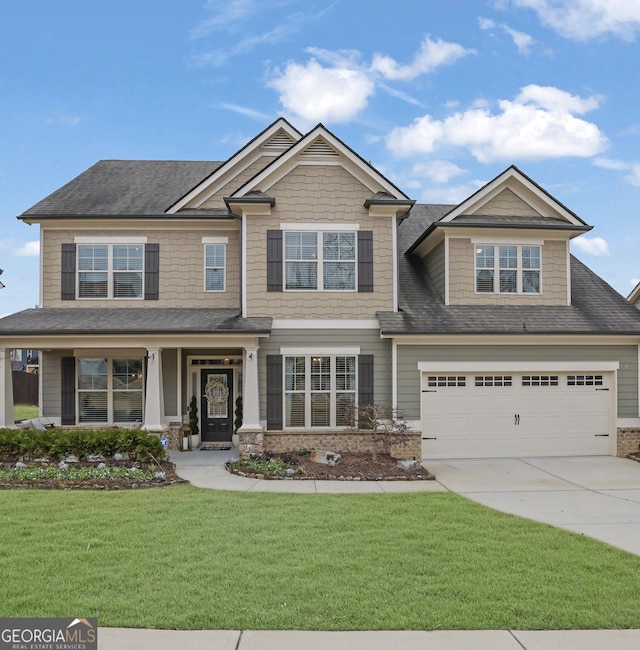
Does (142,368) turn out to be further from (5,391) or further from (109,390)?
(5,391)

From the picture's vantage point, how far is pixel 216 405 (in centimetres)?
1470

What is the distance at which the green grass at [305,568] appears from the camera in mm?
4645

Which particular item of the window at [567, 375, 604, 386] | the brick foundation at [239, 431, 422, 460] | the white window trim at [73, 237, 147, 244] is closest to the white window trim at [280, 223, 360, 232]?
the white window trim at [73, 237, 147, 244]

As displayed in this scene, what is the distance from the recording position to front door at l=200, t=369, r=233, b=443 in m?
14.6

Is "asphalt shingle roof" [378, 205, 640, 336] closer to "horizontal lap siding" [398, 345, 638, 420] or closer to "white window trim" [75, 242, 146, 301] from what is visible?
"horizontal lap siding" [398, 345, 638, 420]

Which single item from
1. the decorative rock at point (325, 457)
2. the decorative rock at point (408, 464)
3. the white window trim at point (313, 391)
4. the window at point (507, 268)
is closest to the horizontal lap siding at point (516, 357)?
the white window trim at point (313, 391)

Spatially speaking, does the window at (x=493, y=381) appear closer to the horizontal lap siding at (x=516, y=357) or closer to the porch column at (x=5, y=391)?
the horizontal lap siding at (x=516, y=357)

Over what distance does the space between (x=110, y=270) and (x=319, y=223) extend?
6.06 metres

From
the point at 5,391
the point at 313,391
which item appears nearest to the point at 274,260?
the point at 313,391

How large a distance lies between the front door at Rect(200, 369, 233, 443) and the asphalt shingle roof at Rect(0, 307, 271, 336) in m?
1.82

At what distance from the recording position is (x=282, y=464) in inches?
455

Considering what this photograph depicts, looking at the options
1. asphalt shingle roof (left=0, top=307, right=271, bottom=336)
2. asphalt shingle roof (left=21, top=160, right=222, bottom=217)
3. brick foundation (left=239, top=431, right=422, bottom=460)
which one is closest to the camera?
asphalt shingle roof (left=0, top=307, right=271, bottom=336)

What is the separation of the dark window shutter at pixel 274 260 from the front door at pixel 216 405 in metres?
3.01

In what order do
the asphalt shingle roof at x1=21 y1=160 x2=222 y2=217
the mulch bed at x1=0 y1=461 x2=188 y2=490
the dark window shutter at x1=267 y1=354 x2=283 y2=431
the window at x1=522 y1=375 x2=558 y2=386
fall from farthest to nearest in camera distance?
the asphalt shingle roof at x1=21 y1=160 x2=222 y2=217 < the window at x1=522 y1=375 x2=558 y2=386 < the dark window shutter at x1=267 y1=354 x2=283 y2=431 < the mulch bed at x1=0 y1=461 x2=188 y2=490
